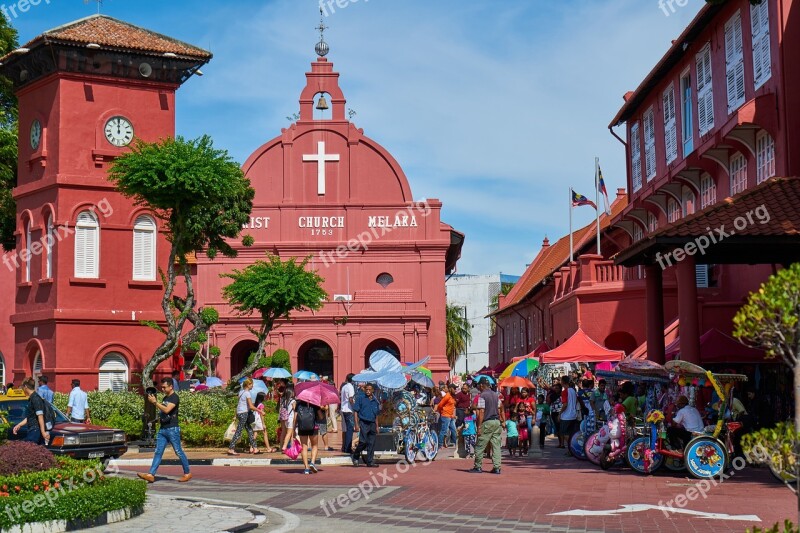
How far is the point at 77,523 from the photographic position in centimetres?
1159

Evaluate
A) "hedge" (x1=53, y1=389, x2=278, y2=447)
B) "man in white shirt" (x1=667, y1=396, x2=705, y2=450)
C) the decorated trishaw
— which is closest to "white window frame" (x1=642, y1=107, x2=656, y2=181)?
"hedge" (x1=53, y1=389, x2=278, y2=447)

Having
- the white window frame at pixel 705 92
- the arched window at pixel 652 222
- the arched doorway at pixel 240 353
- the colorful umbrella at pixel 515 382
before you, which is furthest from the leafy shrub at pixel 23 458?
the arched doorway at pixel 240 353

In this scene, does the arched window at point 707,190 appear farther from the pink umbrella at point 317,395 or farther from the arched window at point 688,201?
the pink umbrella at point 317,395

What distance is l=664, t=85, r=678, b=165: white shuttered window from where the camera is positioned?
1169 inches

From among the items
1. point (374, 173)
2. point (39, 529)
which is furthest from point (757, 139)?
point (374, 173)

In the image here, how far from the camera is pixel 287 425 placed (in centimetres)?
2380

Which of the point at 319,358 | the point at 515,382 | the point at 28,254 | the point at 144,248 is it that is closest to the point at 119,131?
the point at 144,248

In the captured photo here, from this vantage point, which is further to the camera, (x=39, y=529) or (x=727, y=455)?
(x=727, y=455)

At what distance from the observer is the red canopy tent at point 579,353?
1050 inches

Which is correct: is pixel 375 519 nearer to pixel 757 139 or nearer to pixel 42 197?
pixel 757 139

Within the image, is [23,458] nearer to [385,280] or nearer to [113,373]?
[113,373]

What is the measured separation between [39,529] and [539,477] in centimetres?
920

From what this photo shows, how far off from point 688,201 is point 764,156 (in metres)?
6.54

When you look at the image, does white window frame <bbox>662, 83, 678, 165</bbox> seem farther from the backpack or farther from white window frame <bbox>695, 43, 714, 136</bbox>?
the backpack
